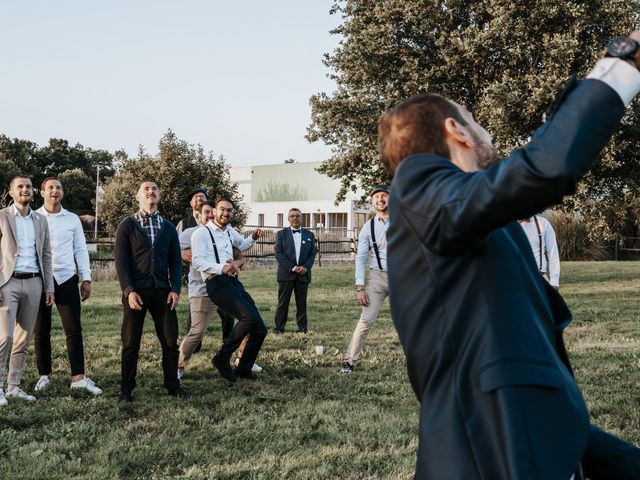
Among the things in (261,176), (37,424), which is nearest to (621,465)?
(37,424)

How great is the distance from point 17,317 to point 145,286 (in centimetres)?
152

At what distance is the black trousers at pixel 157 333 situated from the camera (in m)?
7.19

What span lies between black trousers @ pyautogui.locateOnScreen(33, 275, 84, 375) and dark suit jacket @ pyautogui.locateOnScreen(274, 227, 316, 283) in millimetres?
5815

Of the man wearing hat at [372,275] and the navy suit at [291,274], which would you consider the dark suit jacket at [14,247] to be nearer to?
the man wearing hat at [372,275]

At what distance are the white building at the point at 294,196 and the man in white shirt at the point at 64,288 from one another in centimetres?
4502

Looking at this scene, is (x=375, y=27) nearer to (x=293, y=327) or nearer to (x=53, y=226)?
(x=293, y=327)

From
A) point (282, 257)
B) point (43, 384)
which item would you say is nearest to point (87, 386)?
point (43, 384)

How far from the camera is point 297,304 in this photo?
1284cm

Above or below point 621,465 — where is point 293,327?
below

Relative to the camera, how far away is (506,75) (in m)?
19.2

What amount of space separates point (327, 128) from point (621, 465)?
20.9m

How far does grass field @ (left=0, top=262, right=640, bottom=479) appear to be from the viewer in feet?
17.0

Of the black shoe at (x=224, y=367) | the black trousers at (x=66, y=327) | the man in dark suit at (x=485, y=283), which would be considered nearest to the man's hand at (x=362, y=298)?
the black shoe at (x=224, y=367)

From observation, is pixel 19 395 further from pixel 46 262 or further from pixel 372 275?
pixel 372 275
